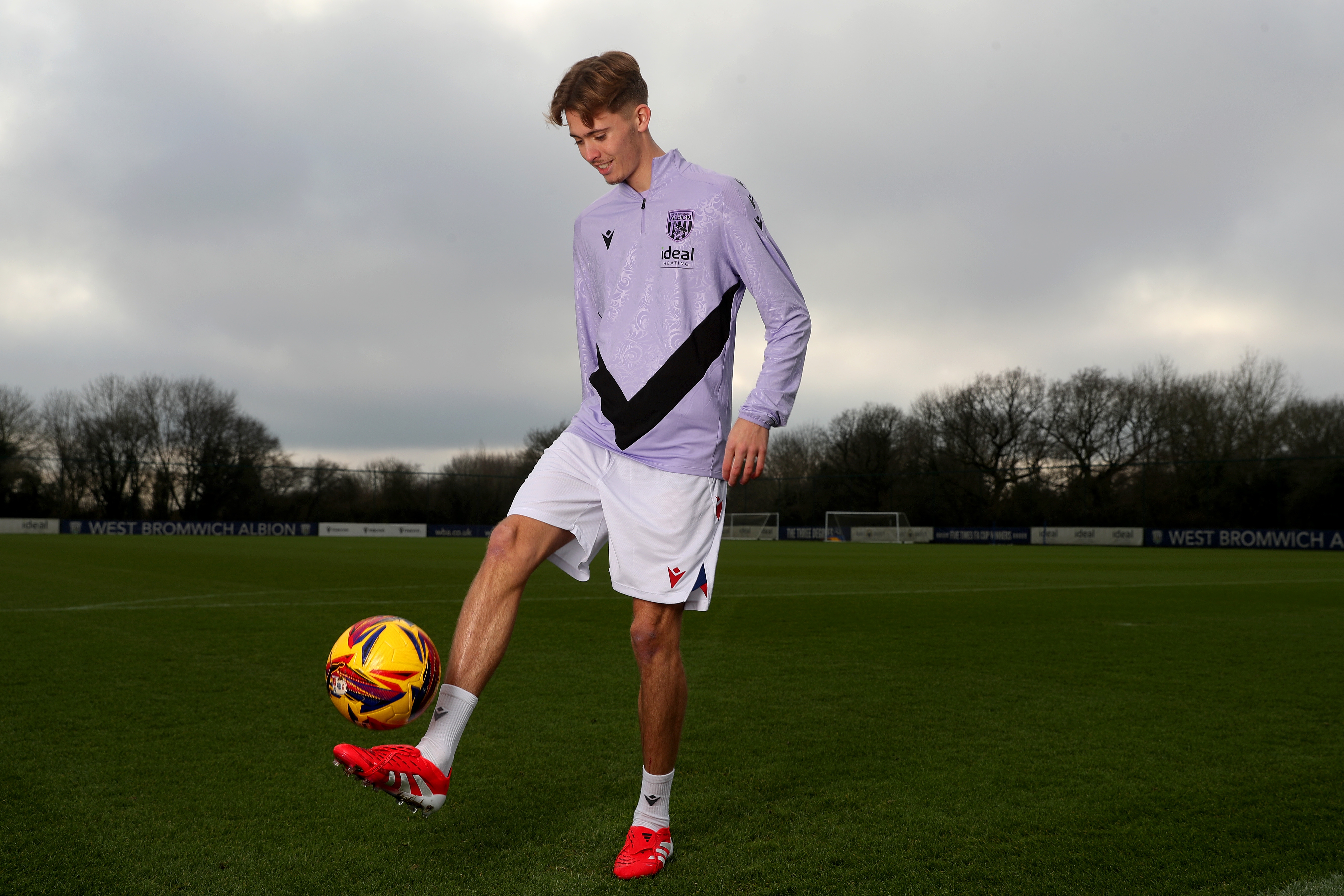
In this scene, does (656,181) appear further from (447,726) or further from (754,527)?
(754,527)

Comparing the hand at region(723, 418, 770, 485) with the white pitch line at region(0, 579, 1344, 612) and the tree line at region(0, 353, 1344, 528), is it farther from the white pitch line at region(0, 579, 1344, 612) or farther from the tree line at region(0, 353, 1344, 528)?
the tree line at region(0, 353, 1344, 528)

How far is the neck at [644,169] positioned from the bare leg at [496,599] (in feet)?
3.32

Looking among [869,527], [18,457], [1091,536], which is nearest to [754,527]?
[869,527]

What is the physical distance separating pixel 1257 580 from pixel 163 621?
14.8 metres

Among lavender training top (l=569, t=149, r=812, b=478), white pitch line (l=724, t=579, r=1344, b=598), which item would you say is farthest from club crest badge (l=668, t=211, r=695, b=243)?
white pitch line (l=724, t=579, r=1344, b=598)

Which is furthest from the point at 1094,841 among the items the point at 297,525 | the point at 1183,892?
the point at 297,525

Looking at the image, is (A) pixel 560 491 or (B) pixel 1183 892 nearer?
(B) pixel 1183 892

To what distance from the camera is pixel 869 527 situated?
48.1m

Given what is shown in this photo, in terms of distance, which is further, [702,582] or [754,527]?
[754,527]

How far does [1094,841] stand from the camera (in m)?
2.55

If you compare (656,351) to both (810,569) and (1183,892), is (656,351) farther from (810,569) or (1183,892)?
(810,569)

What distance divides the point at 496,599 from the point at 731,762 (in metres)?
1.41

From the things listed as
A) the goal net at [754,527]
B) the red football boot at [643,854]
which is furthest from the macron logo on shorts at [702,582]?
the goal net at [754,527]

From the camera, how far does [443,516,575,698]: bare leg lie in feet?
7.61
